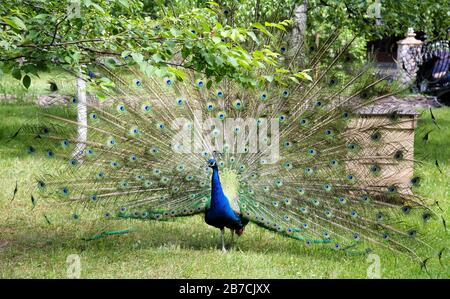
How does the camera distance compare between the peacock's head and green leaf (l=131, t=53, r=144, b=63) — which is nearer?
green leaf (l=131, t=53, r=144, b=63)

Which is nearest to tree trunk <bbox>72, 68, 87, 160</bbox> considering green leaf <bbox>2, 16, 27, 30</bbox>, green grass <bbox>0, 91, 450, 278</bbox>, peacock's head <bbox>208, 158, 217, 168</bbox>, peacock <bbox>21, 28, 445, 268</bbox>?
peacock <bbox>21, 28, 445, 268</bbox>

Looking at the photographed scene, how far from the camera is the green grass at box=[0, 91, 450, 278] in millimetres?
5895

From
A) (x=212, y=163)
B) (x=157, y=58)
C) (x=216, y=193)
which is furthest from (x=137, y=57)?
(x=216, y=193)

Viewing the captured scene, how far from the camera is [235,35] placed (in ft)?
15.1

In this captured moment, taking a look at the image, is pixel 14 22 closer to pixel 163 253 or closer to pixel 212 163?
pixel 212 163

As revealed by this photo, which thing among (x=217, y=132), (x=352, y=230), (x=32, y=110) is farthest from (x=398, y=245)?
(x=32, y=110)

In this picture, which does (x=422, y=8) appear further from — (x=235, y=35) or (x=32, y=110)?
(x=32, y=110)

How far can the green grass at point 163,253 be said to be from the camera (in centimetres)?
589

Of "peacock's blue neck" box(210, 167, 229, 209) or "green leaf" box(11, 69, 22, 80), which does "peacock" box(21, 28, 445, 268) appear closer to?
"peacock's blue neck" box(210, 167, 229, 209)

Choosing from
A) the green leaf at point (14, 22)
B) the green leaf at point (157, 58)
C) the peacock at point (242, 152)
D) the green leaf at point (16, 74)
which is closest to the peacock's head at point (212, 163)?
the peacock at point (242, 152)

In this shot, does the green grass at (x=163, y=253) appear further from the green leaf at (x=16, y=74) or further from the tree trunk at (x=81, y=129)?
the green leaf at (x=16, y=74)

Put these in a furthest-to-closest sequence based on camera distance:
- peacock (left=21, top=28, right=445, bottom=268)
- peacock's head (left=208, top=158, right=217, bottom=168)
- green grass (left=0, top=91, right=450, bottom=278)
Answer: peacock (left=21, top=28, right=445, bottom=268)
peacock's head (left=208, top=158, right=217, bottom=168)
green grass (left=0, top=91, right=450, bottom=278)

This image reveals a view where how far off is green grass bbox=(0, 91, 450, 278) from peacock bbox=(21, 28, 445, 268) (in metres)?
0.24

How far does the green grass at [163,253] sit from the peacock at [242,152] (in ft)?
0.79
